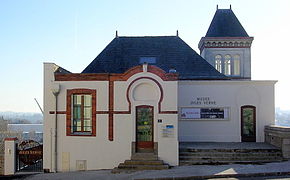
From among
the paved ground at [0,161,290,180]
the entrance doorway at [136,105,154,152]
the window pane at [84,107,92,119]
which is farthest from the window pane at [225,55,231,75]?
the window pane at [84,107,92,119]

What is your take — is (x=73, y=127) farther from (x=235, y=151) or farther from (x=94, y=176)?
(x=235, y=151)

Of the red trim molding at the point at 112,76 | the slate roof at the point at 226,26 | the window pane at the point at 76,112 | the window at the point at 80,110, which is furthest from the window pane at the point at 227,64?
the window pane at the point at 76,112

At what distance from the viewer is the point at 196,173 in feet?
38.8

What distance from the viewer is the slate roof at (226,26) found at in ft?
88.1

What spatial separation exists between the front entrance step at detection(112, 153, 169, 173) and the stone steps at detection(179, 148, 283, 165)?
4.06 ft

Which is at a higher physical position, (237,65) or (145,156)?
(237,65)

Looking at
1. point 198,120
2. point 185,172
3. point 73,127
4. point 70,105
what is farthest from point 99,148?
point 198,120

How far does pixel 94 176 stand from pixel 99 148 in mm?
1973

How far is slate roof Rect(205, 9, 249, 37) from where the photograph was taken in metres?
26.8

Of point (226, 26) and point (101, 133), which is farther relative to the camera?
point (226, 26)

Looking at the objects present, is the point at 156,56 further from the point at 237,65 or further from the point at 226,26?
the point at 226,26

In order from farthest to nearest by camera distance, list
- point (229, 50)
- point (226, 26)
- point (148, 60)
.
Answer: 1. point (226, 26)
2. point (229, 50)
3. point (148, 60)

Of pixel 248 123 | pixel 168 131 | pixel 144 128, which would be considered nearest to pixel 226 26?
pixel 248 123

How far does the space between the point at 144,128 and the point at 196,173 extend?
3.64 metres
